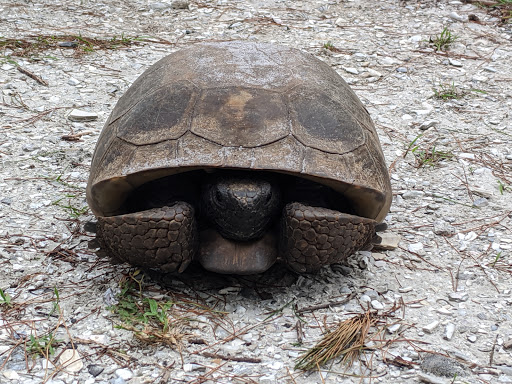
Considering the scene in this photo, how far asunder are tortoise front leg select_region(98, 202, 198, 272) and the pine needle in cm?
59

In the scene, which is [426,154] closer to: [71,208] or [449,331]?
[449,331]

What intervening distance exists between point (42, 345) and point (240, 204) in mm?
820

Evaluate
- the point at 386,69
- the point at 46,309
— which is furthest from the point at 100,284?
the point at 386,69

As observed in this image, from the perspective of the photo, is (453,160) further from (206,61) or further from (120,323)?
(120,323)

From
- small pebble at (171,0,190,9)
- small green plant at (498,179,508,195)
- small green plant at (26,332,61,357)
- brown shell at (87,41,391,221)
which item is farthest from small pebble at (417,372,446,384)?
small pebble at (171,0,190,9)

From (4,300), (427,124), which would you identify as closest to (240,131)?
(4,300)

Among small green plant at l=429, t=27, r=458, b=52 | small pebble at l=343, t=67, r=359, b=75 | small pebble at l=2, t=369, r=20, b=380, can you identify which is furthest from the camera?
small green plant at l=429, t=27, r=458, b=52

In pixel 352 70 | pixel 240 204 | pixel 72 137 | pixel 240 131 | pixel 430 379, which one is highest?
pixel 240 131

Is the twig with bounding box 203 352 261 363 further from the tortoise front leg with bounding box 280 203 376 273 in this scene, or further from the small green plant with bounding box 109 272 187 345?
the tortoise front leg with bounding box 280 203 376 273

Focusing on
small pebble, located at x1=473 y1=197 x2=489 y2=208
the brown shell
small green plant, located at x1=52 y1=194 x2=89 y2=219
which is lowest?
small green plant, located at x1=52 y1=194 x2=89 y2=219

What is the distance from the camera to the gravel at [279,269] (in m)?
2.27

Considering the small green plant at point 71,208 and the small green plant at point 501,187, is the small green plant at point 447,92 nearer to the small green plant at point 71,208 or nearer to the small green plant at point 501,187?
the small green plant at point 501,187

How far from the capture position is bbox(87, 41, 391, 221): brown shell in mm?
2469

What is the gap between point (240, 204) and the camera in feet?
7.96
